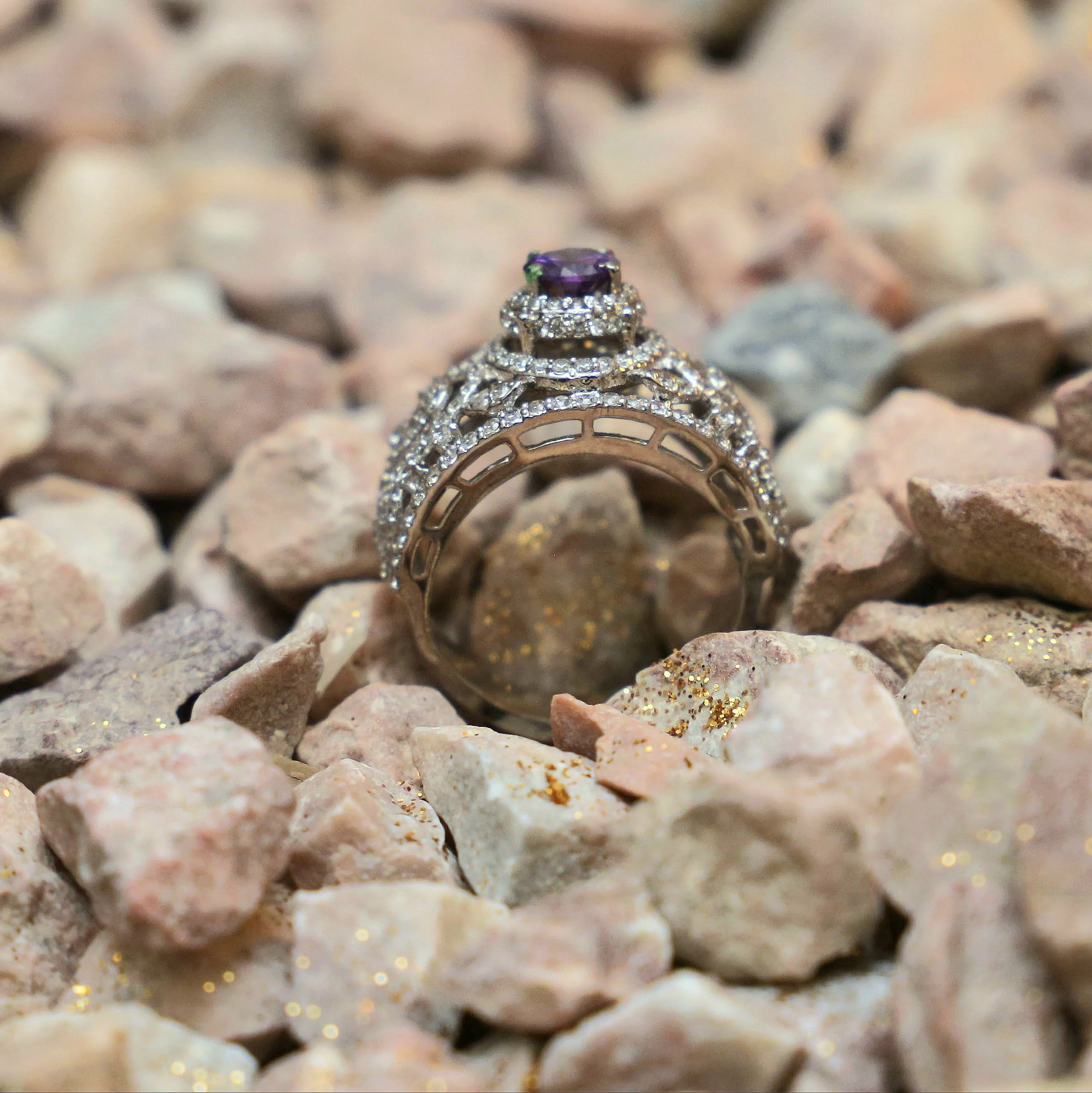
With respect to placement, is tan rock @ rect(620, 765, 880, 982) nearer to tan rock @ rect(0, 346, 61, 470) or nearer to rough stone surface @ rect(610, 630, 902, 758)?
rough stone surface @ rect(610, 630, 902, 758)

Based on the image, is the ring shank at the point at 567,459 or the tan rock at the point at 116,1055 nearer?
the tan rock at the point at 116,1055

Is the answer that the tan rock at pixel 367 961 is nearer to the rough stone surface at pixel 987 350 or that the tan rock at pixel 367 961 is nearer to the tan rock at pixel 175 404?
the tan rock at pixel 175 404

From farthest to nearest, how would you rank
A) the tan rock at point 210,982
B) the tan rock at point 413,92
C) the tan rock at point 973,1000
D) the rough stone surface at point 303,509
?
the tan rock at point 413,92, the rough stone surface at point 303,509, the tan rock at point 210,982, the tan rock at point 973,1000

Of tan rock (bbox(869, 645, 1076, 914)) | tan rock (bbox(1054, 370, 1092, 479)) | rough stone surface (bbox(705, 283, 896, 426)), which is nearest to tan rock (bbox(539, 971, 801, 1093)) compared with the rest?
tan rock (bbox(869, 645, 1076, 914))

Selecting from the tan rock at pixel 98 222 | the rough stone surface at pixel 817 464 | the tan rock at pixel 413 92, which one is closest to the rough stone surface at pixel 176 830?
the rough stone surface at pixel 817 464

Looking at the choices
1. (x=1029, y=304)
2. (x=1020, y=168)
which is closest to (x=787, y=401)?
(x=1029, y=304)

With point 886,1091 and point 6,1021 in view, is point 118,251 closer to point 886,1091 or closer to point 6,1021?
point 6,1021
